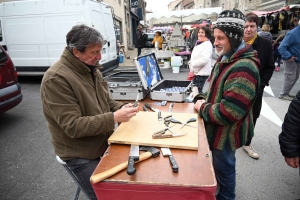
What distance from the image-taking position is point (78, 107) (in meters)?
1.42

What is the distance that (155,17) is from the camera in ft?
44.7

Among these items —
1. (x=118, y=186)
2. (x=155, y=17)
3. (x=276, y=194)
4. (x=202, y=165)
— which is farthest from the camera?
(x=155, y=17)

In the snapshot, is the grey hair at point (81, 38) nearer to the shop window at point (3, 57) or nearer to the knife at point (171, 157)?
the knife at point (171, 157)

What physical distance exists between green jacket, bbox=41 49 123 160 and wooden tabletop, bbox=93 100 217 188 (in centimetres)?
22

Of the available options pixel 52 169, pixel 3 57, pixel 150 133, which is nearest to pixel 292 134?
pixel 150 133

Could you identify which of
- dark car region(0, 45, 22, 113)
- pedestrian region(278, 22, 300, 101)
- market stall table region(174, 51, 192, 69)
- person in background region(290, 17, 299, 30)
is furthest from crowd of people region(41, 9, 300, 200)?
person in background region(290, 17, 299, 30)

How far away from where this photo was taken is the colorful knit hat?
1.52m

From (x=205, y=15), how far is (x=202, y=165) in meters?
14.5

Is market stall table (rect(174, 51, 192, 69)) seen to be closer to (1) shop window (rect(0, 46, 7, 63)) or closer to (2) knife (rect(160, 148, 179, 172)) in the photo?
(1) shop window (rect(0, 46, 7, 63))

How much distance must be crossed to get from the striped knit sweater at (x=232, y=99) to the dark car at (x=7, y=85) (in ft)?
11.9

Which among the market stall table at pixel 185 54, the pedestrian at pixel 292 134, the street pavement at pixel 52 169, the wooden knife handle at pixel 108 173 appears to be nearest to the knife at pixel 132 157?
the wooden knife handle at pixel 108 173

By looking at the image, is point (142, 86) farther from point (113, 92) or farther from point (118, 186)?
point (118, 186)

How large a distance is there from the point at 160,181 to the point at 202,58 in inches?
116

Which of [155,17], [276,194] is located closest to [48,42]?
[276,194]
